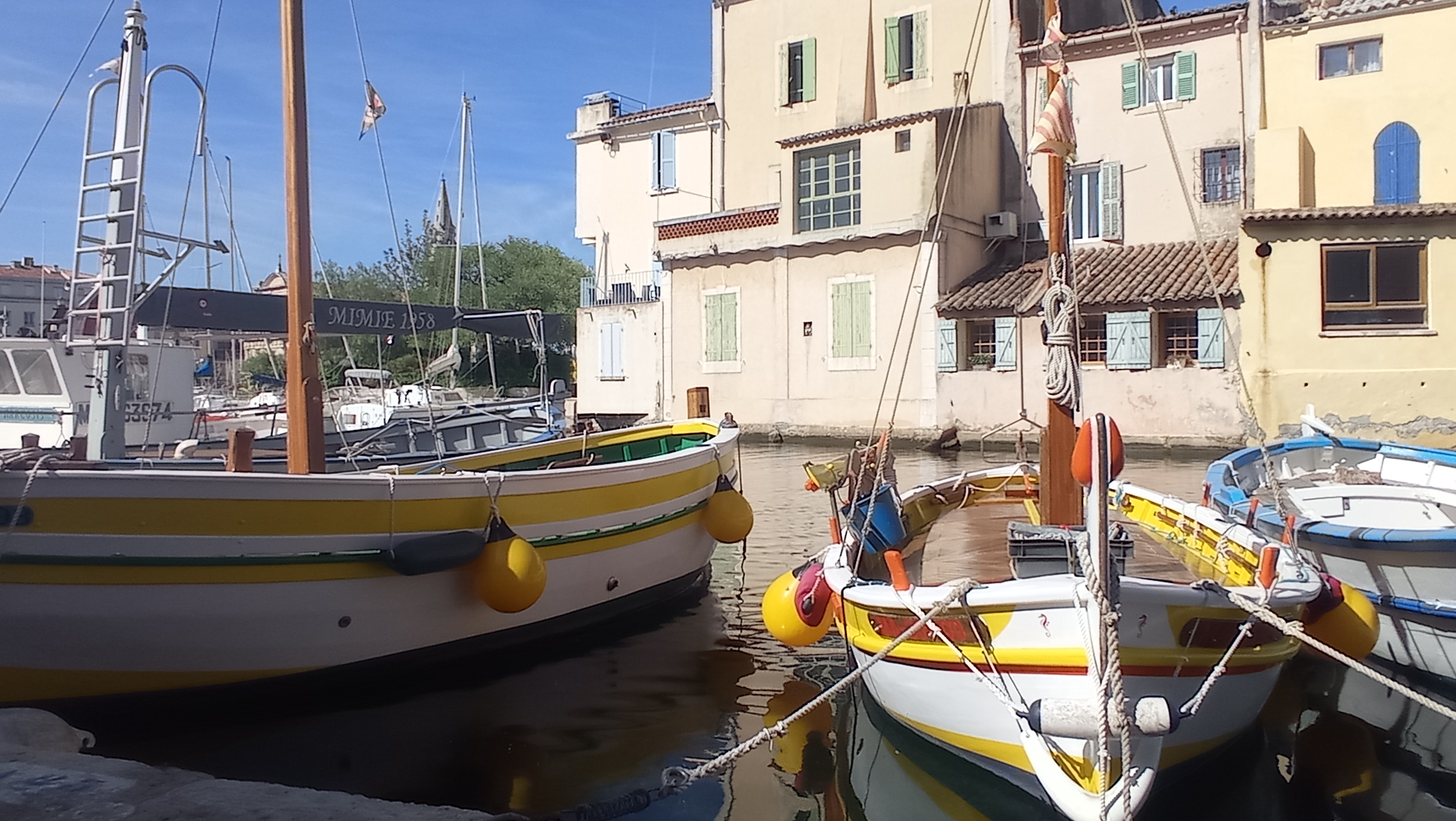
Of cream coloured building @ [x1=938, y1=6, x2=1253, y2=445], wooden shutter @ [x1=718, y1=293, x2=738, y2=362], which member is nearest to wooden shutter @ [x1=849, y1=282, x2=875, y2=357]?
cream coloured building @ [x1=938, y1=6, x2=1253, y2=445]

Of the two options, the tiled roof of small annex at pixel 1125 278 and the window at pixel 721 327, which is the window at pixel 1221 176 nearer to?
the tiled roof of small annex at pixel 1125 278

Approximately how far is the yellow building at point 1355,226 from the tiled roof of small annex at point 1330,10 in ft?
0.08

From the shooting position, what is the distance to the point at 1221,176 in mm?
22094

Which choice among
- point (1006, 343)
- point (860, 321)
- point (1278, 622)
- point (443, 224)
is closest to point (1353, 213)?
point (1006, 343)

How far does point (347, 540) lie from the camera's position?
618cm

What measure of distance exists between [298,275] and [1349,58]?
2017 centimetres

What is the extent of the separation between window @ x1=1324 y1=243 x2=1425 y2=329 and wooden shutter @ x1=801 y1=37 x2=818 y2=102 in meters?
13.2

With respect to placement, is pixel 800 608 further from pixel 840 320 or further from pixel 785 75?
pixel 785 75

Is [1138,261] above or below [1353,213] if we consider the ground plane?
below

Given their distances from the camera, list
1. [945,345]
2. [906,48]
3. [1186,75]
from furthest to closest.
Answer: [906,48]
[945,345]
[1186,75]

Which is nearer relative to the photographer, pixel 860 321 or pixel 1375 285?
pixel 1375 285

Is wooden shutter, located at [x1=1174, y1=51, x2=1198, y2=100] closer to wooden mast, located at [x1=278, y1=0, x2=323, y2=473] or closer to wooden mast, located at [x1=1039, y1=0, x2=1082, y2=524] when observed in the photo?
wooden mast, located at [x1=1039, y1=0, x2=1082, y2=524]

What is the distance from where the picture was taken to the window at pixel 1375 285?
1809 cm

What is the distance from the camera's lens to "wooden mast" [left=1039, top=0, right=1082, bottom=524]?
626 centimetres
